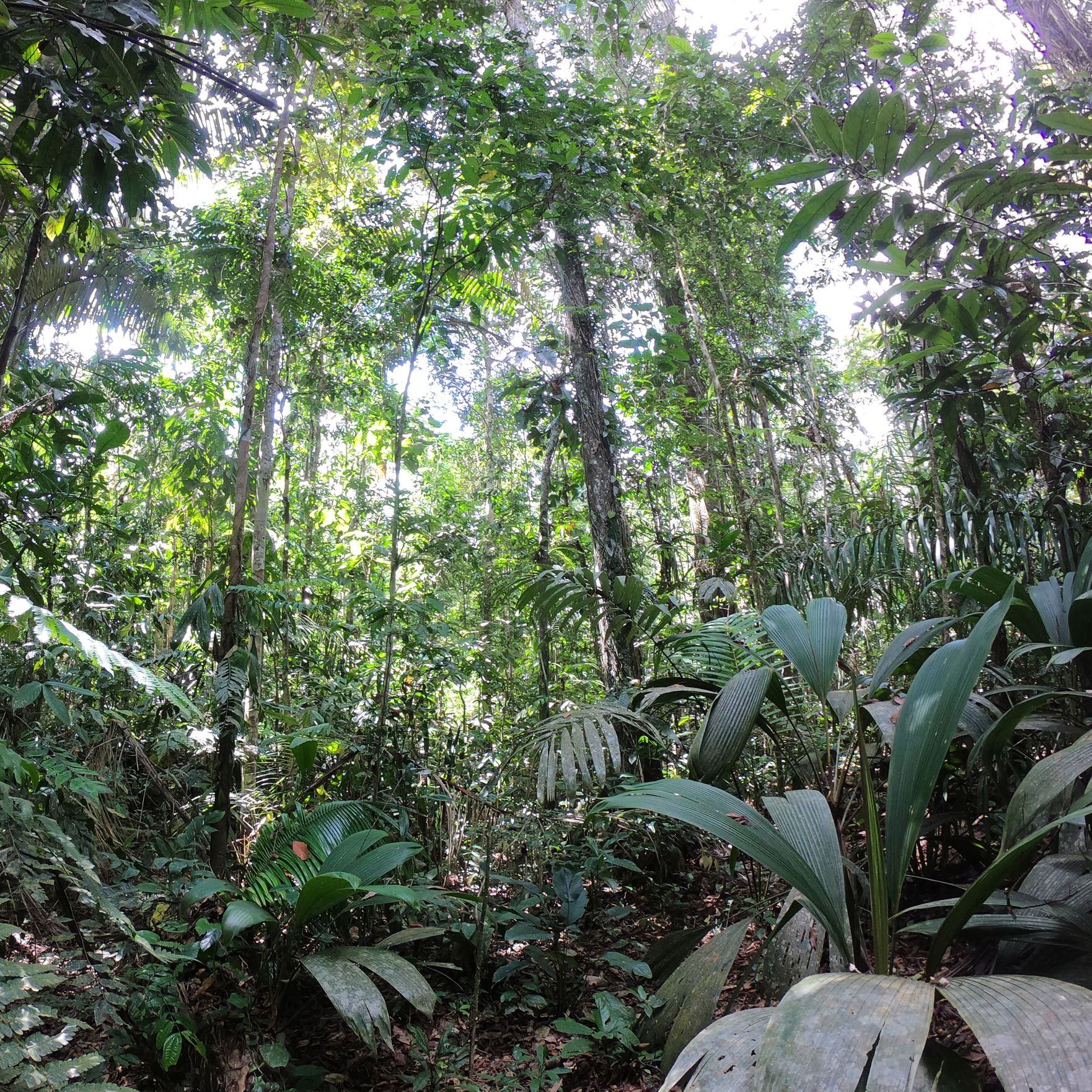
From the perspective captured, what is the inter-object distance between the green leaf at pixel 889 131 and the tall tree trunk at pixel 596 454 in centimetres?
245

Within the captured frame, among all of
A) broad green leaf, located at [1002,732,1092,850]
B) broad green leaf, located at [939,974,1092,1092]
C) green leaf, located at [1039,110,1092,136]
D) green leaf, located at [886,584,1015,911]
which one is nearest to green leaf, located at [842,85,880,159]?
green leaf, located at [1039,110,1092,136]

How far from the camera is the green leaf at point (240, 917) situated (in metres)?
2.10

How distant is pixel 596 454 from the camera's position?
4.54 meters

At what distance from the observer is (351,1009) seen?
194 centimetres

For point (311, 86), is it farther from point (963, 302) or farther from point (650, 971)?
point (650, 971)

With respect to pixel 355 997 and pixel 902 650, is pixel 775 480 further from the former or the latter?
pixel 355 997

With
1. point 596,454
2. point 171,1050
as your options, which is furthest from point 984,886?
point 596,454

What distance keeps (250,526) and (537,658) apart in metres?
2.23

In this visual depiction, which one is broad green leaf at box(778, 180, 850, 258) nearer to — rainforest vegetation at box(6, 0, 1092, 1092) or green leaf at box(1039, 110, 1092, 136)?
rainforest vegetation at box(6, 0, 1092, 1092)

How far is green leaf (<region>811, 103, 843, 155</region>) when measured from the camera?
176cm

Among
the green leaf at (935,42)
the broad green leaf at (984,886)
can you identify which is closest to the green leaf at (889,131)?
the green leaf at (935,42)

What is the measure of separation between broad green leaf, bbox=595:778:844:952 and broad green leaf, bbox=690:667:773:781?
282 millimetres

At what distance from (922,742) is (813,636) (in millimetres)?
594

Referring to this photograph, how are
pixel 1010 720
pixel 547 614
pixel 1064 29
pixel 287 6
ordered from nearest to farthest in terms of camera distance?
pixel 1010 720, pixel 287 6, pixel 1064 29, pixel 547 614
